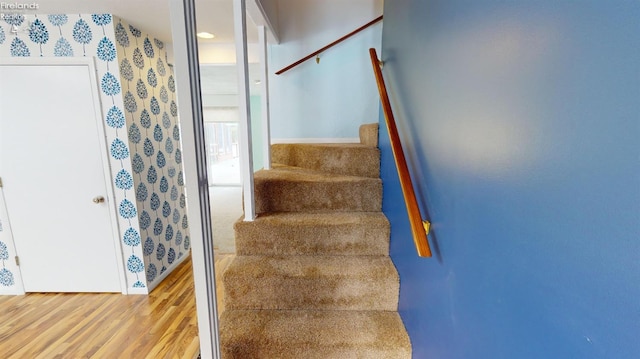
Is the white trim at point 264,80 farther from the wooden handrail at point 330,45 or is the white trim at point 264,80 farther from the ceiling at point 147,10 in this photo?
the wooden handrail at point 330,45

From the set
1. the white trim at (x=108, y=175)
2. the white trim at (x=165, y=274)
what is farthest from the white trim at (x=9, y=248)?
the white trim at (x=165, y=274)

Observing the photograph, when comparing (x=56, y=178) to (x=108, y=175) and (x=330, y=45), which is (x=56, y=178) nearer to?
(x=108, y=175)

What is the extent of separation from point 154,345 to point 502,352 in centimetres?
206

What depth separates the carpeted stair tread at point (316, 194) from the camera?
178 centimetres

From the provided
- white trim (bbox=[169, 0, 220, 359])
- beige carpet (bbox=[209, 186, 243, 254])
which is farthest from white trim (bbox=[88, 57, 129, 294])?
white trim (bbox=[169, 0, 220, 359])

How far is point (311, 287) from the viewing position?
1420mm

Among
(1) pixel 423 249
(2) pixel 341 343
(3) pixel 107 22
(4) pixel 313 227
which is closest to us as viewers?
(1) pixel 423 249

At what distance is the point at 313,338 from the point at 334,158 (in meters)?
1.25

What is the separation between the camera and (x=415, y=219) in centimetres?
91

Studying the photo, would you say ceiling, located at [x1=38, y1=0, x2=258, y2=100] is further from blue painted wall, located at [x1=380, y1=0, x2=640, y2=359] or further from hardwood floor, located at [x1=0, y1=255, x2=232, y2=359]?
hardwood floor, located at [x1=0, y1=255, x2=232, y2=359]

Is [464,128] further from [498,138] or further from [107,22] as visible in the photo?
[107,22]

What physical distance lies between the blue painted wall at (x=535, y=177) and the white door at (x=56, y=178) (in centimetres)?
258

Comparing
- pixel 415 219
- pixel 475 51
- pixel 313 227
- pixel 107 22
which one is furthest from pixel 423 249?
pixel 107 22

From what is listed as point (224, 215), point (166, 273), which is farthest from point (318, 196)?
point (224, 215)
